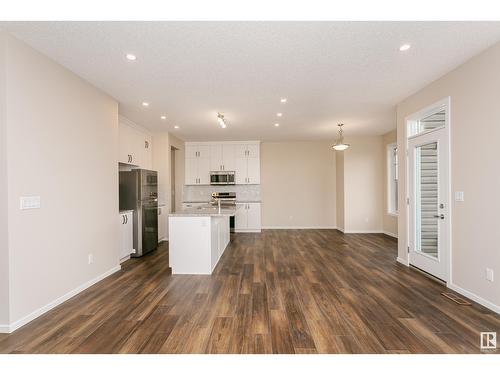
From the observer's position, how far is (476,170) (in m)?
2.78

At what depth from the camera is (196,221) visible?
3.86 meters

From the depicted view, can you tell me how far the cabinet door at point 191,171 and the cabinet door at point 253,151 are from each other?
162 centimetres

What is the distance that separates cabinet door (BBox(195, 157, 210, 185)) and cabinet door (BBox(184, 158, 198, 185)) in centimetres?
9

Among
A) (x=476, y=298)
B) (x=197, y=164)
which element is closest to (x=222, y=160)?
(x=197, y=164)

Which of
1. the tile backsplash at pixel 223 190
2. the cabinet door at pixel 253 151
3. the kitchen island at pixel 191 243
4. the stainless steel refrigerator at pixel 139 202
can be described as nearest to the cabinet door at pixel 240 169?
the cabinet door at pixel 253 151

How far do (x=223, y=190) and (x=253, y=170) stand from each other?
116 centimetres

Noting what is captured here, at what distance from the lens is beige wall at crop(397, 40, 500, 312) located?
257 cm

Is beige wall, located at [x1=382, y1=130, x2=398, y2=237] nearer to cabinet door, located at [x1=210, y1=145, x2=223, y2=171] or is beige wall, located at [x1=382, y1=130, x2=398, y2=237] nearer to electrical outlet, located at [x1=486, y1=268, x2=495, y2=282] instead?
electrical outlet, located at [x1=486, y1=268, x2=495, y2=282]

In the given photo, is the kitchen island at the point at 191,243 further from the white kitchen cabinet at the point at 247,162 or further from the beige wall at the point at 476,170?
the white kitchen cabinet at the point at 247,162

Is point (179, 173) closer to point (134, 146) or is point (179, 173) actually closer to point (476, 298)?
point (134, 146)

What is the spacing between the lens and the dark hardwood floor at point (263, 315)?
200 centimetres

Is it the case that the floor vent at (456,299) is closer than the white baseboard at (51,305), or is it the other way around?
the white baseboard at (51,305)
